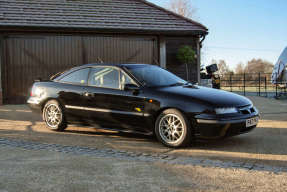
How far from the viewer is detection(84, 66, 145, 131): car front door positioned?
639 cm

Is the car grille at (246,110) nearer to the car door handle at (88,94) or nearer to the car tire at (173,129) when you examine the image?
the car tire at (173,129)

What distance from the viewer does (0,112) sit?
1144cm

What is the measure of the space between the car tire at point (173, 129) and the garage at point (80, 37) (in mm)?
8775

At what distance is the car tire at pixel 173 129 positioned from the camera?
577cm

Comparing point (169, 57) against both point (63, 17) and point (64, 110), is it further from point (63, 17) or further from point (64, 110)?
point (64, 110)

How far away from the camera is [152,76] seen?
6.92 m

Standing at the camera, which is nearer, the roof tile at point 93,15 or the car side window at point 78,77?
the car side window at point 78,77

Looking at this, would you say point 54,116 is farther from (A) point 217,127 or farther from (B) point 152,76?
(A) point 217,127

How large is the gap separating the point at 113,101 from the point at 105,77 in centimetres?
60

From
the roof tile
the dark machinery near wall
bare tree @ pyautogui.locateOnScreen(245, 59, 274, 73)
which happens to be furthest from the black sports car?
bare tree @ pyautogui.locateOnScreen(245, 59, 274, 73)

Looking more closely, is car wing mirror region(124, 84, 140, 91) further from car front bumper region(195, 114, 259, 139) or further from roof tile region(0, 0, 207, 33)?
roof tile region(0, 0, 207, 33)

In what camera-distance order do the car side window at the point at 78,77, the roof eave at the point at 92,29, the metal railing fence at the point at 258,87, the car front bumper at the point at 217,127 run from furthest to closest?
the metal railing fence at the point at 258,87 → the roof eave at the point at 92,29 → the car side window at the point at 78,77 → the car front bumper at the point at 217,127

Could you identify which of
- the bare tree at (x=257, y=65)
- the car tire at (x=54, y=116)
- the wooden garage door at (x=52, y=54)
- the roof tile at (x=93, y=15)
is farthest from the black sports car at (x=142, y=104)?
the bare tree at (x=257, y=65)

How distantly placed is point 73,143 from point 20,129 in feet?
6.96
